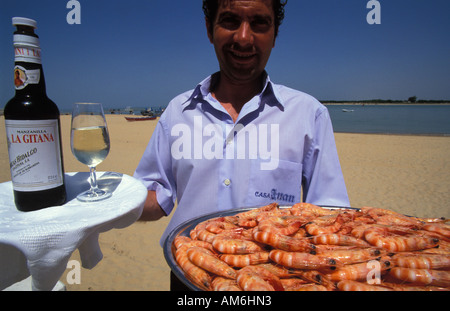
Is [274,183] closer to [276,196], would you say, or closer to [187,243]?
[276,196]

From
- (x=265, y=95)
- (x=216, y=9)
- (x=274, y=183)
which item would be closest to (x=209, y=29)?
(x=216, y=9)

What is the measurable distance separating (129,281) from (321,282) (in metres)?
4.74

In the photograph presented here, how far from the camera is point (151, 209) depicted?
2572 mm

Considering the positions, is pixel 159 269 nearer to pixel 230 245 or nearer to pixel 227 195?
pixel 227 195

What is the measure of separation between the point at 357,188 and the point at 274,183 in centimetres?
983

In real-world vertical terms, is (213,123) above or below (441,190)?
above

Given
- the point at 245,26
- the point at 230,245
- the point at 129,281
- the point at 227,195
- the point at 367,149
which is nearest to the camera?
the point at 230,245

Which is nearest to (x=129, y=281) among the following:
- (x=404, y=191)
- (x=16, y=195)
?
(x=16, y=195)

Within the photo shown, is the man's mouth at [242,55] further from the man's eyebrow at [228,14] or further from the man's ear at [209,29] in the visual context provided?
the man's ear at [209,29]

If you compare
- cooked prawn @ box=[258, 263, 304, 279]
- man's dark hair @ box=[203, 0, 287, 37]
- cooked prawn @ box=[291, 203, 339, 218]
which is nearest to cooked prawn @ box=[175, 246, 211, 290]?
cooked prawn @ box=[258, 263, 304, 279]

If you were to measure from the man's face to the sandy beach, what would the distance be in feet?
14.0

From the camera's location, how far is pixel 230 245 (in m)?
1.65

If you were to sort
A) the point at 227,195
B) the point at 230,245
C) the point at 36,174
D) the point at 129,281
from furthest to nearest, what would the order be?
the point at 129,281, the point at 227,195, the point at 230,245, the point at 36,174

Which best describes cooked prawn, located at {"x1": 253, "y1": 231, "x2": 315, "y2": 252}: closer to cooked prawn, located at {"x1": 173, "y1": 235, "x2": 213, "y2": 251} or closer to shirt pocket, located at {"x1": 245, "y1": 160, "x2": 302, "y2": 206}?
cooked prawn, located at {"x1": 173, "y1": 235, "x2": 213, "y2": 251}
